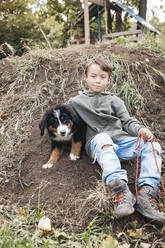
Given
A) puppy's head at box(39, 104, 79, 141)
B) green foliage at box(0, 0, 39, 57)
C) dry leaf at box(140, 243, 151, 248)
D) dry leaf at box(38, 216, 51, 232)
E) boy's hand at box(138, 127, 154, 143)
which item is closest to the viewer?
dry leaf at box(140, 243, 151, 248)

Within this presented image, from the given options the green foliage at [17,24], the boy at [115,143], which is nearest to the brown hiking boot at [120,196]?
the boy at [115,143]

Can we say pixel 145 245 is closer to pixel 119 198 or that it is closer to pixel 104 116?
pixel 119 198

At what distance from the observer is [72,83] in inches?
176

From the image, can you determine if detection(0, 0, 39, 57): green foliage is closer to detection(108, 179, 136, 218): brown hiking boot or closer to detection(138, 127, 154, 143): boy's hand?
detection(138, 127, 154, 143): boy's hand

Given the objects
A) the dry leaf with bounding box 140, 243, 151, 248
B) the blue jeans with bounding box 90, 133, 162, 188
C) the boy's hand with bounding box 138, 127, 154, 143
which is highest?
the boy's hand with bounding box 138, 127, 154, 143

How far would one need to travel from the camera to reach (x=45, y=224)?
2.28 m

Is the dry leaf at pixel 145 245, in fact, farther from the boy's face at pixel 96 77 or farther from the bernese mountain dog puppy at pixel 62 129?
the boy's face at pixel 96 77

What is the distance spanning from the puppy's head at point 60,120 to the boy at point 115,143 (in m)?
0.20

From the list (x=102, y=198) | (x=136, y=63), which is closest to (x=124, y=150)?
(x=102, y=198)

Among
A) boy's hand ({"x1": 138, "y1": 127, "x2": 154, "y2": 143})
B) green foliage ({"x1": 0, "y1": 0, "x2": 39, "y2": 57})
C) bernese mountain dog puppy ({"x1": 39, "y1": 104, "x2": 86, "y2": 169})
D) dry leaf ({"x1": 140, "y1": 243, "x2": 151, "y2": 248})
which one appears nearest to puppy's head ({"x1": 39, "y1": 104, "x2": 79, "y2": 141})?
bernese mountain dog puppy ({"x1": 39, "y1": 104, "x2": 86, "y2": 169})

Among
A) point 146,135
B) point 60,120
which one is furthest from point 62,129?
point 146,135

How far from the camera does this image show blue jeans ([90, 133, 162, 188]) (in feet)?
7.97

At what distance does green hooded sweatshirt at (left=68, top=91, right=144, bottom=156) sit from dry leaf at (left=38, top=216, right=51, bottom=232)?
1019 mm

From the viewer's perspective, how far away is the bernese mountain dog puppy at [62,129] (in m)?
2.90
